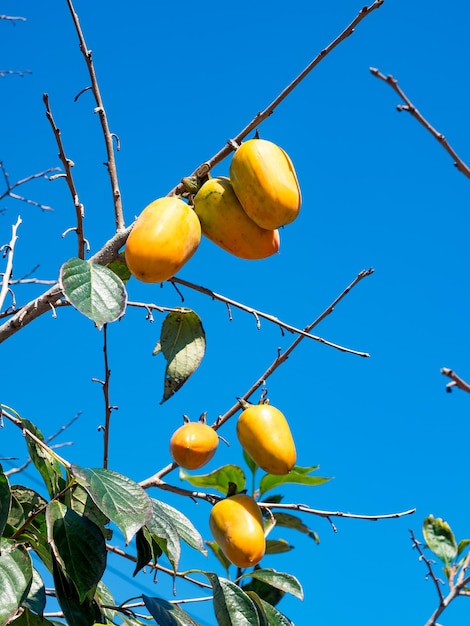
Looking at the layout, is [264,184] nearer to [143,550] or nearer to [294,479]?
[143,550]

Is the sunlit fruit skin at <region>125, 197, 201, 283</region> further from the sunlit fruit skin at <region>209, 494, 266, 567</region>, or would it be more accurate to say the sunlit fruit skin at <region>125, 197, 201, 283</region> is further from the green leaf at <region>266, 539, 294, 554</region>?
the green leaf at <region>266, 539, 294, 554</region>

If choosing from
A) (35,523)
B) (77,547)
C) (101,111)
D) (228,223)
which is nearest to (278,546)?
(35,523)

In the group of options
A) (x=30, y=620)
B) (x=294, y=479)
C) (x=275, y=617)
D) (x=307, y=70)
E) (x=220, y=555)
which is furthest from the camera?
(x=220, y=555)

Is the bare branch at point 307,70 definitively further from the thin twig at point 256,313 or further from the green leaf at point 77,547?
the green leaf at point 77,547

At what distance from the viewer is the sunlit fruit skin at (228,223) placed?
3.97 feet

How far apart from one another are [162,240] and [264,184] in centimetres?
17

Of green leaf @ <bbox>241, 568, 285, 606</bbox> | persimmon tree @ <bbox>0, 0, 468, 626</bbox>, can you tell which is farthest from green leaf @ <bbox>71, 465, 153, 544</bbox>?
green leaf @ <bbox>241, 568, 285, 606</bbox>

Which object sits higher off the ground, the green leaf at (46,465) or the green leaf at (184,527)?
the green leaf at (184,527)

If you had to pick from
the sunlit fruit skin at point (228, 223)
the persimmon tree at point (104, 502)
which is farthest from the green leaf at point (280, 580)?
the sunlit fruit skin at point (228, 223)

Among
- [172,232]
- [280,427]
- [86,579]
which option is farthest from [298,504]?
[172,232]

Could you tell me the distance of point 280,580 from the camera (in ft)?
5.16

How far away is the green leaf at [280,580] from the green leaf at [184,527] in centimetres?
21

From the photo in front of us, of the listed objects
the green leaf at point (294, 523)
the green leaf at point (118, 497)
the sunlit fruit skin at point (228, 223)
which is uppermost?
the sunlit fruit skin at point (228, 223)

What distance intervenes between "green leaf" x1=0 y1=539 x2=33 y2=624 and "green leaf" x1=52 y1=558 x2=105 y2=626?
4cm
